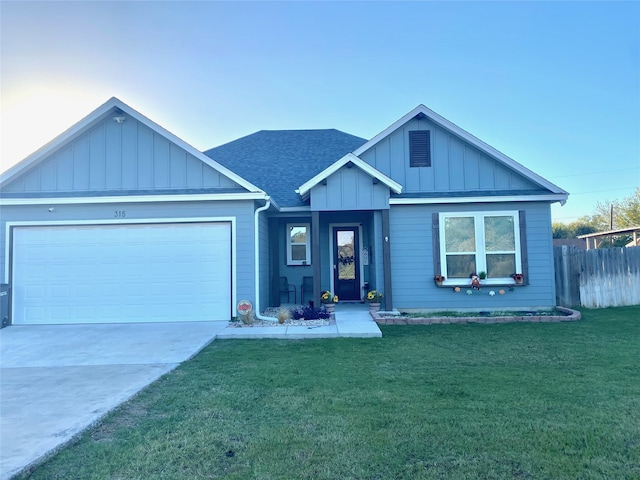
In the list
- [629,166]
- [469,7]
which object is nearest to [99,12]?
[469,7]

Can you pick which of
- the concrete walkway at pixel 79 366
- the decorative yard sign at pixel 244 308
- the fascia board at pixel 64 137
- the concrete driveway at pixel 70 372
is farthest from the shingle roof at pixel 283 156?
the concrete driveway at pixel 70 372

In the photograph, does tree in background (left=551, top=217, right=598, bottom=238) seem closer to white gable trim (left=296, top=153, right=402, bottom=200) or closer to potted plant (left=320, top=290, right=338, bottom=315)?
white gable trim (left=296, top=153, right=402, bottom=200)

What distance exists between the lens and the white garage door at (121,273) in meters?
9.56

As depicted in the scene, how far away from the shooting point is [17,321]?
31.0 ft

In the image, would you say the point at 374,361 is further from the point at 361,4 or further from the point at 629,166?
the point at 629,166

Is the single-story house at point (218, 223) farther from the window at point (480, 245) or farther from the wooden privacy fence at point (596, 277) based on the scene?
the wooden privacy fence at point (596, 277)

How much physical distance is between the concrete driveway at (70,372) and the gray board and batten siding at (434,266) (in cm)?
461

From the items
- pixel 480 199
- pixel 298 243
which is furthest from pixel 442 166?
pixel 298 243

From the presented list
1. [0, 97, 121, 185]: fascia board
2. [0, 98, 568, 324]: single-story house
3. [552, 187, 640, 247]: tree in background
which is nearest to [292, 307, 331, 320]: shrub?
[0, 98, 568, 324]: single-story house

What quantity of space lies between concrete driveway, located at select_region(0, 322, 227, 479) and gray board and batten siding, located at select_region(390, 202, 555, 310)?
15.1 ft

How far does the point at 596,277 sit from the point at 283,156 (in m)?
10.4

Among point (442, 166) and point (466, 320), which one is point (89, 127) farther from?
point (466, 320)

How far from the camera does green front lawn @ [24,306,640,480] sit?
2.88 meters

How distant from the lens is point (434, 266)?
10.1 meters
